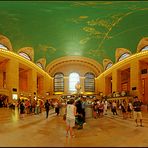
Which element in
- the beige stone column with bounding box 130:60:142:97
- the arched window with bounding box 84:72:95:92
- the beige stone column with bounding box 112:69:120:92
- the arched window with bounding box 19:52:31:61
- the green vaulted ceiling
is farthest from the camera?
the arched window with bounding box 84:72:95:92

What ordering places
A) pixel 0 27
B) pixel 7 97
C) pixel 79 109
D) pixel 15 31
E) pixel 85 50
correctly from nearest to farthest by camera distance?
pixel 79 109 → pixel 0 27 → pixel 15 31 → pixel 7 97 → pixel 85 50

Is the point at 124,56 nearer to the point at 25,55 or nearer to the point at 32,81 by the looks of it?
the point at 25,55

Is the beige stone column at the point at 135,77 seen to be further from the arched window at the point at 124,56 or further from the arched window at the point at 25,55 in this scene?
the arched window at the point at 25,55

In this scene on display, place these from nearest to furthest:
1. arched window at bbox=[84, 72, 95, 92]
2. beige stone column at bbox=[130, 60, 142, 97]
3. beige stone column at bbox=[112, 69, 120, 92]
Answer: beige stone column at bbox=[130, 60, 142, 97] < beige stone column at bbox=[112, 69, 120, 92] < arched window at bbox=[84, 72, 95, 92]

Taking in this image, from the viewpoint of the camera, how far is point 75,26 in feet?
79.0

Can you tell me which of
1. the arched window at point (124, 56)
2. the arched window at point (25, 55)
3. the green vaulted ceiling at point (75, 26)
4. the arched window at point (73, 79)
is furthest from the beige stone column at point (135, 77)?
the arched window at point (73, 79)

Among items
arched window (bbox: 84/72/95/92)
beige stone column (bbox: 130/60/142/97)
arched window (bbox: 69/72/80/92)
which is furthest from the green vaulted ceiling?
arched window (bbox: 69/72/80/92)

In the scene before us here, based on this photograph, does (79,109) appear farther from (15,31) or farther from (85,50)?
(85,50)

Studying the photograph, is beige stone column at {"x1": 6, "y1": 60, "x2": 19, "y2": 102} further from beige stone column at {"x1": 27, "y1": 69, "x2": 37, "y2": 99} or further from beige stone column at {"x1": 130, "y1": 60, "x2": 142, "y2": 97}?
beige stone column at {"x1": 130, "y1": 60, "x2": 142, "y2": 97}

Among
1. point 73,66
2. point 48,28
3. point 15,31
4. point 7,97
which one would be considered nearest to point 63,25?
point 48,28

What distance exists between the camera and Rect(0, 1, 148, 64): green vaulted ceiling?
17.2 metres

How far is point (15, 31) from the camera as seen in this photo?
24.3 metres

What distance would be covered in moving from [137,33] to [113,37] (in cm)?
319

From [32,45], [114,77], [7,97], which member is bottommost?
[7,97]
